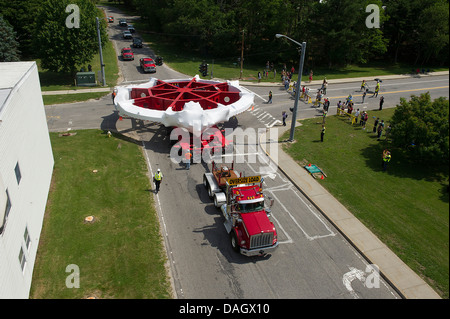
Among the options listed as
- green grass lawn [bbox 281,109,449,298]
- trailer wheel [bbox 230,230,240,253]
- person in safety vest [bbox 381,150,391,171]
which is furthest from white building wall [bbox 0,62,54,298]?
person in safety vest [bbox 381,150,391,171]

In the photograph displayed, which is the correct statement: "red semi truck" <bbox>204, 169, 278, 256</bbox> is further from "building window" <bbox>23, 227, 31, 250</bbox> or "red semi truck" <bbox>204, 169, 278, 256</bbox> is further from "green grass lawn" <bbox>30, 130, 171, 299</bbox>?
"building window" <bbox>23, 227, 31, 250</bbox>

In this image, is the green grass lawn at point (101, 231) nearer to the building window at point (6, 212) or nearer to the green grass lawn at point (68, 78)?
the building window at point (6, 212)

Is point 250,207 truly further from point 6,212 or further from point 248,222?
point 6,212

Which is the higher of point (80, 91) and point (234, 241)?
point (80, 91)

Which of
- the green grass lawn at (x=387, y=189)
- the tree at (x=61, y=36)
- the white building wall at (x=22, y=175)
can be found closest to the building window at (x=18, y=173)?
the white building wall at (x=22, y=175)

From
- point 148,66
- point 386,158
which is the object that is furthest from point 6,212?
point 148,66

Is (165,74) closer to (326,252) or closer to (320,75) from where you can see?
(320,75)
